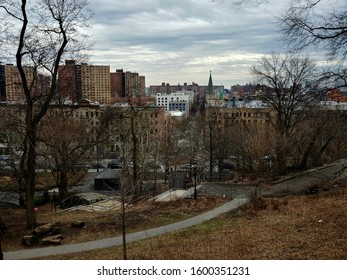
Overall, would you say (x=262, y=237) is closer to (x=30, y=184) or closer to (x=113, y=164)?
(x=30, y=184)

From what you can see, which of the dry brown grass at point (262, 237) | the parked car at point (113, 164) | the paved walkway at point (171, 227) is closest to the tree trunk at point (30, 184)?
the paved walkway at point (171, 227)

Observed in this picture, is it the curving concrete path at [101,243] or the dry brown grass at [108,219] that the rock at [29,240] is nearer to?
the dry brown grass at [108,219]

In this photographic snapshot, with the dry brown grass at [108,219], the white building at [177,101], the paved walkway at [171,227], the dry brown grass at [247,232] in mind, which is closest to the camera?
the dry brown grass at [247,232]

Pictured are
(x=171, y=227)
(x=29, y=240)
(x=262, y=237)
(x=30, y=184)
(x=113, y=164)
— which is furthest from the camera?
(x=113, y=164)

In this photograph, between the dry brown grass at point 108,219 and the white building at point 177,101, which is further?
the white building at point 177,101

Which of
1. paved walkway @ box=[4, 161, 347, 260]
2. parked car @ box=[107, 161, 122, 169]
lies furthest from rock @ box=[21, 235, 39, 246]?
parked car @ box=[107, 161, 122, 169]

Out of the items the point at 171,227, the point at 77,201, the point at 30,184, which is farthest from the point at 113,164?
the point at 171,227

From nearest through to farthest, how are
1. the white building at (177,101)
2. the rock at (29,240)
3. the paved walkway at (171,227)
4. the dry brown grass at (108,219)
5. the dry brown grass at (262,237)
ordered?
the dry brown grass at (262,237) < the paved walkway at (171,227) < the rock at (29,240) < the dry brown grass at (108,219) < the white building at (177,101)

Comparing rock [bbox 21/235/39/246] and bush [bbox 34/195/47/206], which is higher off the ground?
rock [bbox 21/235/39/246]

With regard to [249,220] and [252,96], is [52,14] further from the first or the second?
[252,96]

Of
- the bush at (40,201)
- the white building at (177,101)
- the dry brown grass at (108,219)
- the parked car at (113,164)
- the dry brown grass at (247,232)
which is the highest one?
the white building at (177,101)

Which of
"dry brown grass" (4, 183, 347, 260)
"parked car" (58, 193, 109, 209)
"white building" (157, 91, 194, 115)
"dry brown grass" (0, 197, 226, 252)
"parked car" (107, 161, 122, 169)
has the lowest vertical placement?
"parked car" (107, 161, 122, 169)

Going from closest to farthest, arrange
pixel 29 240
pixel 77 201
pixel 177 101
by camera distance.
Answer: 1. pixel 29 240
2. pixel 77 201
3. pixel 177 101

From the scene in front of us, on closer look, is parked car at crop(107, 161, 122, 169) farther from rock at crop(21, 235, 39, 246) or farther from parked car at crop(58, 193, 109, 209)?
rock at crop(21, 235, 39, 246)
